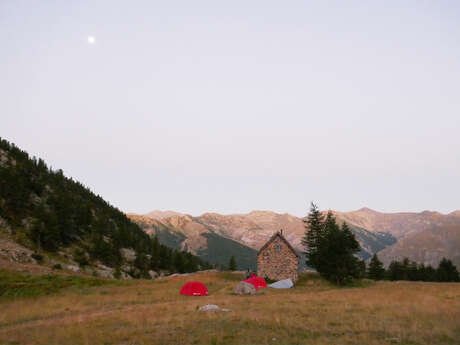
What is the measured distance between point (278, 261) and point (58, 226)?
47.2 metres

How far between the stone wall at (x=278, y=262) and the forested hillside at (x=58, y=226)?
36.8 metres

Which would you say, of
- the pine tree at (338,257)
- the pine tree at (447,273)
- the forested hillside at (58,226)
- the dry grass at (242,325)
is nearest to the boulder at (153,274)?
the forested hillside at (58,226)

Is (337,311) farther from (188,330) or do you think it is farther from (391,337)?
(188,330)

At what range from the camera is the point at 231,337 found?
15477mm

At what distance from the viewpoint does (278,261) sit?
59625 mm

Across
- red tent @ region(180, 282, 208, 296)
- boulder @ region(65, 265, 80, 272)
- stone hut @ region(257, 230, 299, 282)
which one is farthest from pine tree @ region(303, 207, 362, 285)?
boulder @ region(65, 265, 80, 272)

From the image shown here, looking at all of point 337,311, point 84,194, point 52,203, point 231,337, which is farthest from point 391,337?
point 84,194

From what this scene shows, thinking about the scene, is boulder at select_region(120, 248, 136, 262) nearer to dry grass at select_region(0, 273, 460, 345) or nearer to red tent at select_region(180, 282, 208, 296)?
red tent at select_region(180, 282, 208, 296)

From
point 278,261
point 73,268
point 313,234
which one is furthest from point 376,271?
point 73,268

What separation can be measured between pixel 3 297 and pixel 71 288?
754cm

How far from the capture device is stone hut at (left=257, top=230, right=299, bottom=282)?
59.0 m

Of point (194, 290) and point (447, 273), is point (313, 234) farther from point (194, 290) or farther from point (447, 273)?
point (447, 273)

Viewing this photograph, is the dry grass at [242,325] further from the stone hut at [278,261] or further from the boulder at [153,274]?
the boulder at [153,274]

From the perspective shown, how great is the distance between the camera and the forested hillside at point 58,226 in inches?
2739
